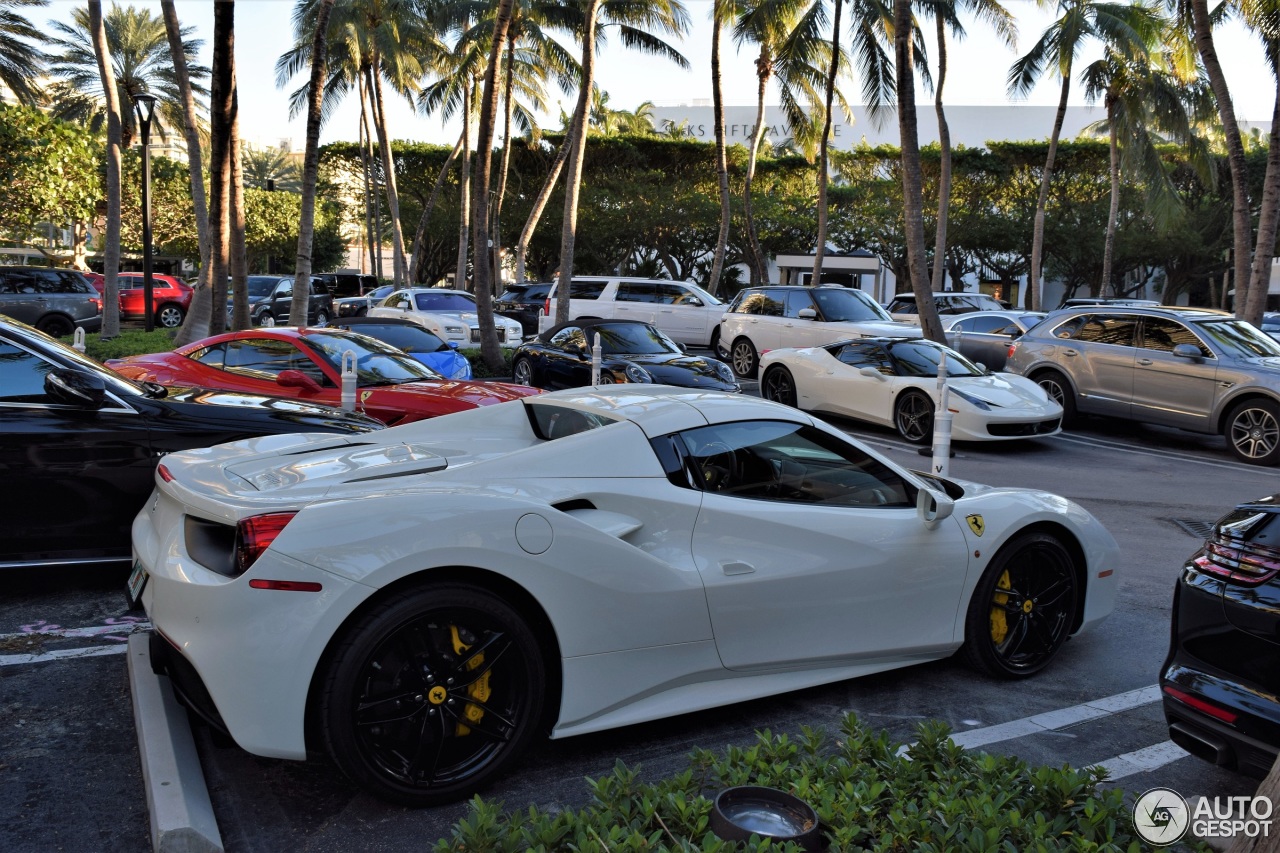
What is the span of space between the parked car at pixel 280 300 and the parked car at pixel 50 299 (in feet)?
15.7

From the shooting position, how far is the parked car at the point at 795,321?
17.8 m

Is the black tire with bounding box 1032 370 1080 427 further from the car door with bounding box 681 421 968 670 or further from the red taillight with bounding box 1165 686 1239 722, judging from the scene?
the red taillight with bounding box 1165 686 1239 722

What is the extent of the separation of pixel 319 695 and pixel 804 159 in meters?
46.9

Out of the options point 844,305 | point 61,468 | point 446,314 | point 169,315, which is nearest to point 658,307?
point 446,314

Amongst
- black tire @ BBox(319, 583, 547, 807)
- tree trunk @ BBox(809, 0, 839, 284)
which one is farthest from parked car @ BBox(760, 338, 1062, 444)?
tree trunk @ BBox(809, 0, 839, 284)

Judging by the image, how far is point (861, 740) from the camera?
341 cm

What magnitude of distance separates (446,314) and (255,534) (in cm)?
2014

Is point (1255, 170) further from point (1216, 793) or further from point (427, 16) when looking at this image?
point (1216, 793)

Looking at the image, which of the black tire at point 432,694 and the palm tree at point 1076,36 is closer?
the black tire at point 432,694

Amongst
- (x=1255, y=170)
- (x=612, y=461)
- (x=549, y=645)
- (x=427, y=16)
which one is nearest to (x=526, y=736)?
(x=549, y=645)

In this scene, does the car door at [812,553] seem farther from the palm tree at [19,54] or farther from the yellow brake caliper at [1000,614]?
the palm tree at [19,54]

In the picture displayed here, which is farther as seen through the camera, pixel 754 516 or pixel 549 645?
pixel 754 516

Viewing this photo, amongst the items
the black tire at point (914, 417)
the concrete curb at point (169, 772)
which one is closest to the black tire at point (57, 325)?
the black tire at point (914, 417)

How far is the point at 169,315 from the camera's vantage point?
100 feet
